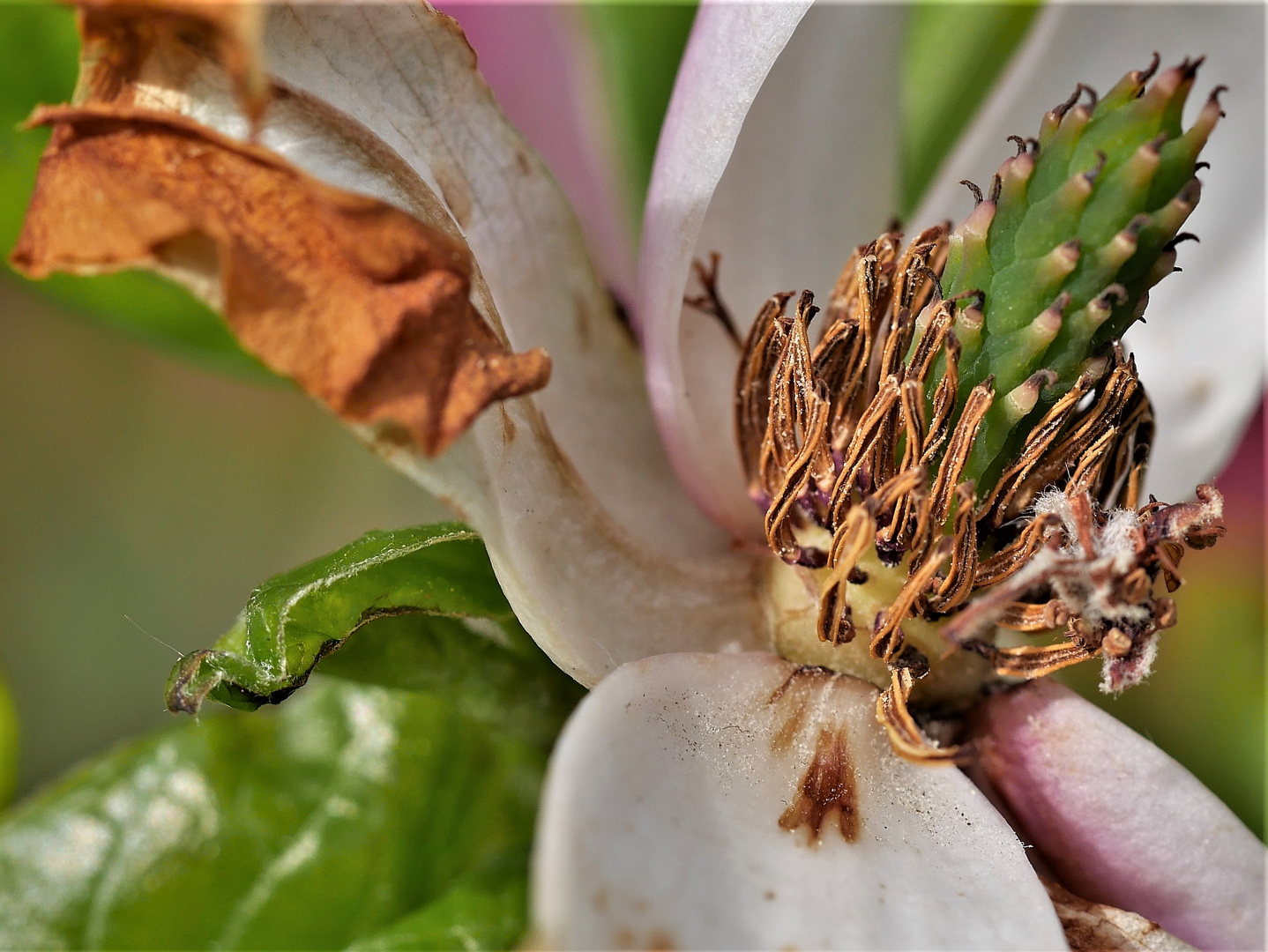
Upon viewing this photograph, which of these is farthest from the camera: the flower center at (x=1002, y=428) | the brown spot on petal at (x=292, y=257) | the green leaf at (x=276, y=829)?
the green leaf at (x=276, y=829)

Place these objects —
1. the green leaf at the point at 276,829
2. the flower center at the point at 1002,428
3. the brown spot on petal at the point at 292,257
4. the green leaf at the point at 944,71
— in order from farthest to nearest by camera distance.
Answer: the green leaf at the point at 944,71 → the green leaf at the point at 276,829 → the flower center at the point at 1002,428 → the brown spot on petal at the point at 292,257

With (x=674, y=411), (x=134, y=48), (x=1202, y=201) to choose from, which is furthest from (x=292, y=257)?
(x=1202, y=201)

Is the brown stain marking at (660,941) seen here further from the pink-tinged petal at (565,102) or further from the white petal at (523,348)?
the pink-tinged petal at (565,102)

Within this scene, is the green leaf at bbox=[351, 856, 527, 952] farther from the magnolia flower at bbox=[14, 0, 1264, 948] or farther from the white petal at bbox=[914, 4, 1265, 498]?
the white petal at bbox=[914, 4, 1265, 498]

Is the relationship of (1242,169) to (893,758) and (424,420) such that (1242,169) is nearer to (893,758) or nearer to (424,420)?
(893,758)

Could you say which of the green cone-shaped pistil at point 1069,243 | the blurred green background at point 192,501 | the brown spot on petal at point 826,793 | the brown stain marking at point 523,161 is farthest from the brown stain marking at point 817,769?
the blurred green background at point 192,501

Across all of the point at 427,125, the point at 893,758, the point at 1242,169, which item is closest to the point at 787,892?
the point at 893,758

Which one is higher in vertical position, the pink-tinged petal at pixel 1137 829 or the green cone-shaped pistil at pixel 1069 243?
the green cone-shaped pistil at pixel 1069 243
